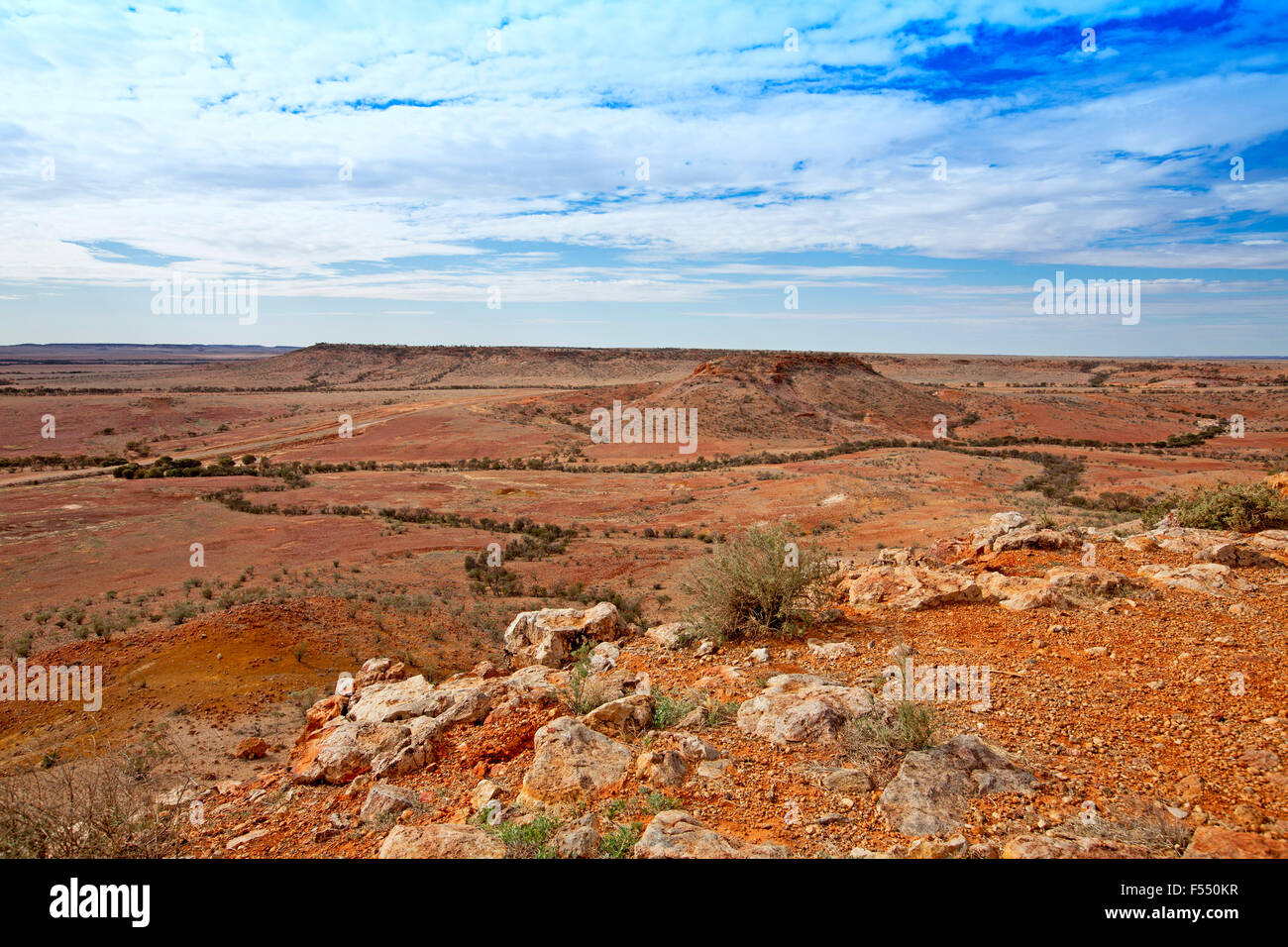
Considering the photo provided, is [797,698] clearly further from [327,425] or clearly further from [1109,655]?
[327,425]

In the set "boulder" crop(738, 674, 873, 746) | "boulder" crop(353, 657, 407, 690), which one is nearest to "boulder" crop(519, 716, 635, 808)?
"boulder" crop(738, 674, 873, 746)

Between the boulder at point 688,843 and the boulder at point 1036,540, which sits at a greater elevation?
the boulder at point 1036,540

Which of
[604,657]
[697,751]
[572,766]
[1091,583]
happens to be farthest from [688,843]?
[1091,583]

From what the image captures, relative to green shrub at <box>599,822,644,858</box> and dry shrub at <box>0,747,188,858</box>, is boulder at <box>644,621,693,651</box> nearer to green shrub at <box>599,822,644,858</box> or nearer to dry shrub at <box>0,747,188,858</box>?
green shrub at <box>599,822,644,858</box>

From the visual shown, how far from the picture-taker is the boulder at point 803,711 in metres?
4.59

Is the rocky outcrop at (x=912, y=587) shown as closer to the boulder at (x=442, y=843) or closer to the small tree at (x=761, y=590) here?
the small tree at (x=761, y=590)

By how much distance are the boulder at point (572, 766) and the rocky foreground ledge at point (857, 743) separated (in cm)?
1

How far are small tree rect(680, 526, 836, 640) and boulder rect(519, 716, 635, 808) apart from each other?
8.20 feet

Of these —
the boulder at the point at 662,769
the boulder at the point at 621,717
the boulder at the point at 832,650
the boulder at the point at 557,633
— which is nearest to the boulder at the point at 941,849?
the boulder at the point at 662,769

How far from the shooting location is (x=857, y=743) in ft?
14.1

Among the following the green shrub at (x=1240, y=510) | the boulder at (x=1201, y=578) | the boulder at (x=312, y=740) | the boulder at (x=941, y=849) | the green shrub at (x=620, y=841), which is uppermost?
the green shrub at (x=1240, y=510)

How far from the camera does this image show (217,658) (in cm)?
1027
